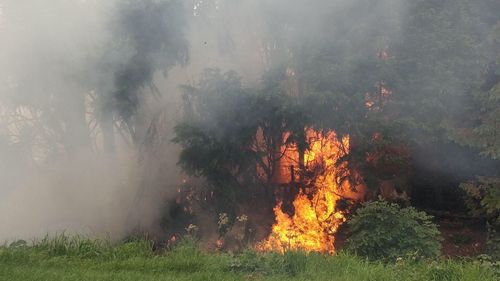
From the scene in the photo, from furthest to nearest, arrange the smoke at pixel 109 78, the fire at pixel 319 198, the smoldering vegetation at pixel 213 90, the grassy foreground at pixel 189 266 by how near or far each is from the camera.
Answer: the fire at pixel 319 198
the smoldering vegetation at pixel 213 90
the smoke at pixel 109 78
the grassy foreground at pixel 189 266

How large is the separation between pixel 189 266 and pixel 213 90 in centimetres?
328

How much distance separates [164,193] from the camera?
27.2 feet

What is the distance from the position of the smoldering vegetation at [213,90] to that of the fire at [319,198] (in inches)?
23.7

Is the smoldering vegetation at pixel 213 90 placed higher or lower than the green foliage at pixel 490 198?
higher

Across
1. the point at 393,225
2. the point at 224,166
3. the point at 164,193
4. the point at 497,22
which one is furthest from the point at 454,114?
the point at 164,193

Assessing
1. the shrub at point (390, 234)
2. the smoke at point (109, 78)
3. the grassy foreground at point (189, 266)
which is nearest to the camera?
the grassy foreground at point (189, 266)

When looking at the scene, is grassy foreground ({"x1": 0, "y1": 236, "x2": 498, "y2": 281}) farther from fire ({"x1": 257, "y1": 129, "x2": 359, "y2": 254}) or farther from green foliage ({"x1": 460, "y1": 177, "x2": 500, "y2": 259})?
fire ({"x1": 257, "y1": 129, "x2": 359, "y2": 254})

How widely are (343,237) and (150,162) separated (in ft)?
11.2

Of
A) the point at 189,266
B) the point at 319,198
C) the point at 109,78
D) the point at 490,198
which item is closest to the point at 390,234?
the point at 490,198

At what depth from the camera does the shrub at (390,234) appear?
20.7 ft

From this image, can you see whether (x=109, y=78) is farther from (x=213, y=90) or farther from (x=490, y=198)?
A: (x=490, y=198)

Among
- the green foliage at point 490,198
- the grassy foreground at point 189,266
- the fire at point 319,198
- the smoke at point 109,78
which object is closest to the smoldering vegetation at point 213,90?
the smoke at point 109,78

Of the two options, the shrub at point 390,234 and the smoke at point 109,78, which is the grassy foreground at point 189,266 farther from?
the smoke at point 109,78

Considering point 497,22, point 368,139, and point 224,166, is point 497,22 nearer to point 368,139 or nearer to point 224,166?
point 368,139
